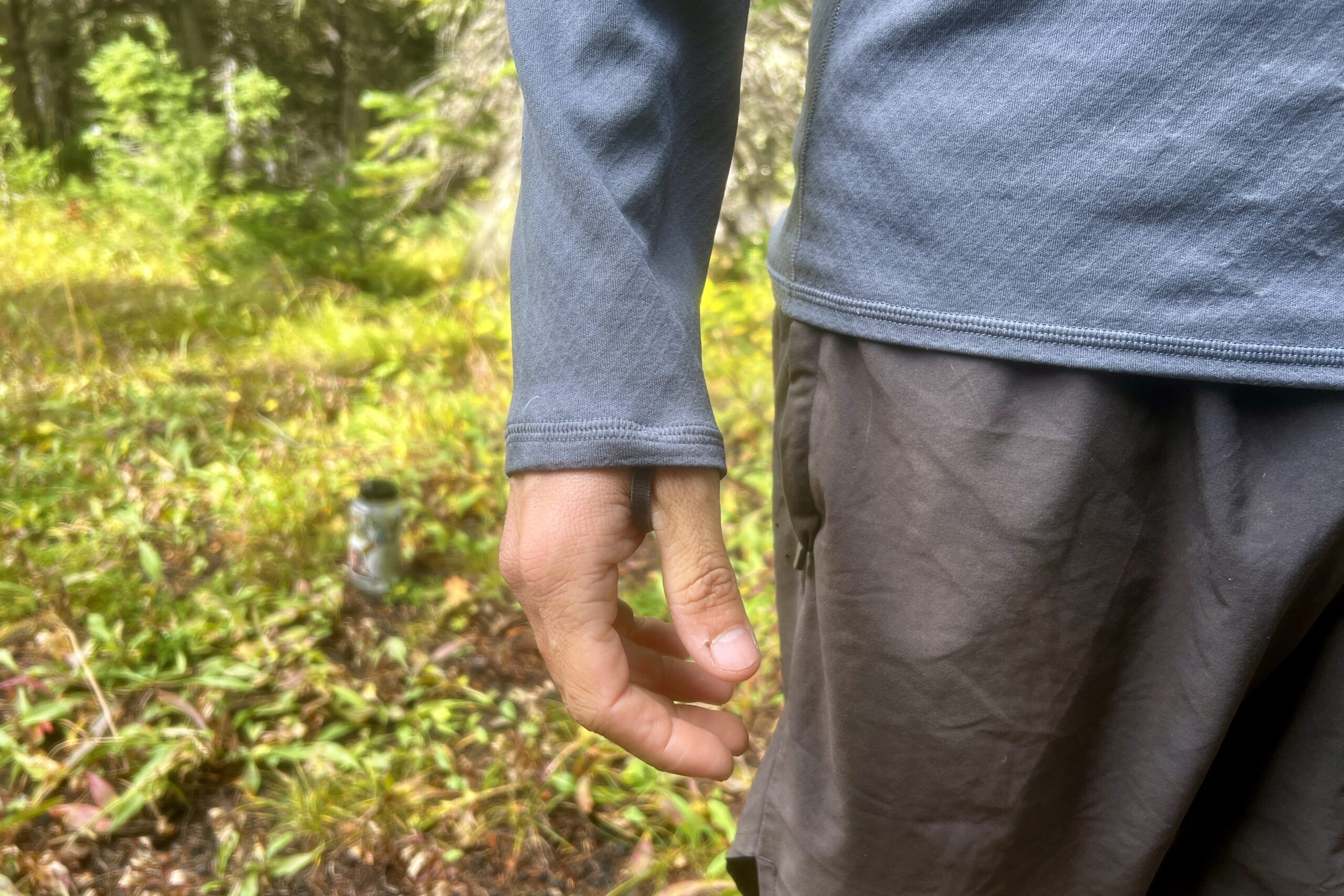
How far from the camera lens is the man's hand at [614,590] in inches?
26.3

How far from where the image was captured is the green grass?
1.96m

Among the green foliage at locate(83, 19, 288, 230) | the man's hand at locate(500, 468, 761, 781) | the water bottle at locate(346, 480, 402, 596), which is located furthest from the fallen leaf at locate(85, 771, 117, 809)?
the green foliage at locate(83, 19, 288, 230)

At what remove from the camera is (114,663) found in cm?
231

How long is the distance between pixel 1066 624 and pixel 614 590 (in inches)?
14.6

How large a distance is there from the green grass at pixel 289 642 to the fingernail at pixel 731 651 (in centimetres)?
138

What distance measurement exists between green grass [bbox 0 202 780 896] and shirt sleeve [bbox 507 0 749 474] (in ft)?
5.09

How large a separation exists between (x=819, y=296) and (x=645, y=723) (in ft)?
1.33

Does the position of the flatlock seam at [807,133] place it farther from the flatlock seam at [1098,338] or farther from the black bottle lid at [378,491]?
the black bottle lid at [378,491]

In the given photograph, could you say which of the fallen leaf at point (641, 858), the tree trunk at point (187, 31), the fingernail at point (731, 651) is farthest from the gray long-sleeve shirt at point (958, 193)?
the tree trunk at point (187, 31)

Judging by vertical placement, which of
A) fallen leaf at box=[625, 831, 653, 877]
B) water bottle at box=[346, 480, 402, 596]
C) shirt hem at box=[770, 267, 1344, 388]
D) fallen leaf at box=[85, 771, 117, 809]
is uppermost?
shirt hem at box=[770, 267, 1344, 388]

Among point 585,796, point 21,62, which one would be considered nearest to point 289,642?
point 585,796

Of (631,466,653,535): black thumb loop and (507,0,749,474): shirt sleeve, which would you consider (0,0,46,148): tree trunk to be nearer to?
(507,0,749,474): shirt sleeve

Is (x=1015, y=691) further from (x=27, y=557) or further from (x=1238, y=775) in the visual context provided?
(x=27, y=557)

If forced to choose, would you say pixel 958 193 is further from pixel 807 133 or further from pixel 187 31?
pixel 187 31
